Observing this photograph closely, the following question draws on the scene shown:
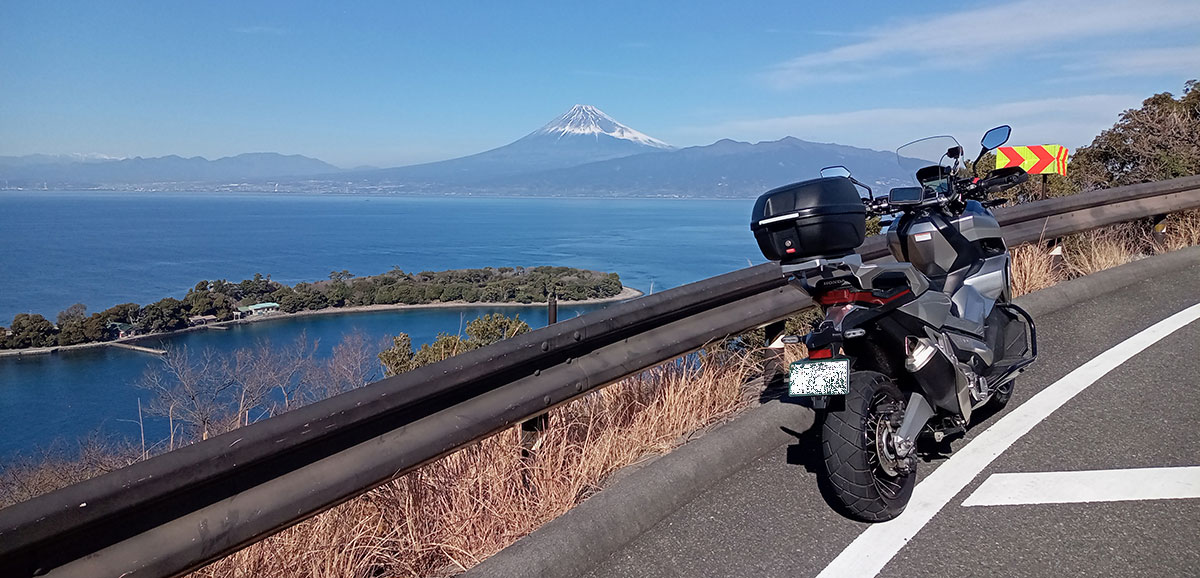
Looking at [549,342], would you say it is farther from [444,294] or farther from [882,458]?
[444,294]

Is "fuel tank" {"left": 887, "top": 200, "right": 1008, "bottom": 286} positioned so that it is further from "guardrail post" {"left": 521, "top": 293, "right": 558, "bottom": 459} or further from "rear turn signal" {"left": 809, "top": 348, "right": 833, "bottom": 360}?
"guardrail post" {"left": 521, "top": 293, "right": 558, "bottom": 459}

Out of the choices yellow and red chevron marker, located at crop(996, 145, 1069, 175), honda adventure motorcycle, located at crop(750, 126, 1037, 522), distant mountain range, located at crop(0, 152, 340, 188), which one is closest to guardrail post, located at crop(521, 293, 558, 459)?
honda adventure motorcycle, located at crop(750, 126, 1037, 522)

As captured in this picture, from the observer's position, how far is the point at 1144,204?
29.6 ft

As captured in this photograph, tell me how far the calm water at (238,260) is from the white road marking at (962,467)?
2.29 metres

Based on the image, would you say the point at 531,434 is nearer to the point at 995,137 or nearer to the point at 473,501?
the point at 473,501

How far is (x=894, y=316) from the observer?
12.2 ft

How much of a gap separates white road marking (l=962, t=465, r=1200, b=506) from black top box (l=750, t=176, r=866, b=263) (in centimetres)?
132

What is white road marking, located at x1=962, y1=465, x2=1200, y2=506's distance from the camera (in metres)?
3.70

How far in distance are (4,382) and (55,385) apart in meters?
1.06

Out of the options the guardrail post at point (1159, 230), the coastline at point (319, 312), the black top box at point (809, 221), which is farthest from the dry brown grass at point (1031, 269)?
the coastline at point (319, 312)

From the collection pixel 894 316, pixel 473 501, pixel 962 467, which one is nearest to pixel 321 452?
pixel 473 501

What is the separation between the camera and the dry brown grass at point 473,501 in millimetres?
3018

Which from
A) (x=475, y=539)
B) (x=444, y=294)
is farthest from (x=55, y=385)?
(x=475, y=539)

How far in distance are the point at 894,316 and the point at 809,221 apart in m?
0.68
